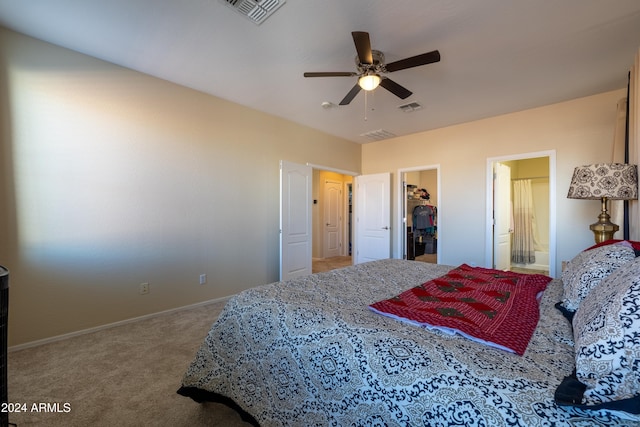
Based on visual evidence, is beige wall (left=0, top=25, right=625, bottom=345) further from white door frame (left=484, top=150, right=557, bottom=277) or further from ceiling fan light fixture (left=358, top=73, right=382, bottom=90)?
ceiling fan light fixture (left=358, top=73, right=382, bottom=90)

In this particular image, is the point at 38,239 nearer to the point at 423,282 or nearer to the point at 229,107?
the point at 229,107

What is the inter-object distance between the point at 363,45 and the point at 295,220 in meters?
2.82

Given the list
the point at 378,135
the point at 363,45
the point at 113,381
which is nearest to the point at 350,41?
the point at 363,45

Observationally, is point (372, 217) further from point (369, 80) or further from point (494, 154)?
point (369, 80)

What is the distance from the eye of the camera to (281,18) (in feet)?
7.05

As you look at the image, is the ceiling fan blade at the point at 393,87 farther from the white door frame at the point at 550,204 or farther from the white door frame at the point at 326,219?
the white door frame at the point at 326,219

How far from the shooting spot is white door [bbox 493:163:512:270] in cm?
423

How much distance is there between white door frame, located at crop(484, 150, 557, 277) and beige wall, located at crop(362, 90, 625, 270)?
0.05m

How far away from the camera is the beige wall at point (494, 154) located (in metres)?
3.45

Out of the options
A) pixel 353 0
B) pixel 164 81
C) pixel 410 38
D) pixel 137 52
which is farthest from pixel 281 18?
pixel 164 81

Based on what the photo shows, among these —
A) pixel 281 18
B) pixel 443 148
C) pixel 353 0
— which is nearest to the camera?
pixel 353 0

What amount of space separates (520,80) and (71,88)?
4644 mm

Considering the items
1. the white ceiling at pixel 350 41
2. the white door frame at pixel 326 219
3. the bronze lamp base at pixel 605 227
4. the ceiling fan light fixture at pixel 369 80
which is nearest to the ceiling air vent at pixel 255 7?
the white ceiling at pixel 350 41

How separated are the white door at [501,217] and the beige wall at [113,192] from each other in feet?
12.0
